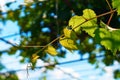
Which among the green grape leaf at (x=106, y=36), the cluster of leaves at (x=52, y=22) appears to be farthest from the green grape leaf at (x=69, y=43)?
the cluster of leaves at (x=52, y=22)

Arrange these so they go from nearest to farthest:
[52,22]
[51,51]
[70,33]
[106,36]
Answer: [106,36]
[70,33]
[51,51]
[52,22]

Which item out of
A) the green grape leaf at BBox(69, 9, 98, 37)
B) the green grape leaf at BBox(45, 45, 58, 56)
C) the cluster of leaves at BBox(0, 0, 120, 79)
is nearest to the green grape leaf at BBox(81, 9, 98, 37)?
the green grape leaf at BBox(69, 9, 98, 37)

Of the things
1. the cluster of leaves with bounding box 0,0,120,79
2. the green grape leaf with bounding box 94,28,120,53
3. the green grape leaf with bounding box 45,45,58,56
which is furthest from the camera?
the cluster of leaves with bounding box 0,0,120,79

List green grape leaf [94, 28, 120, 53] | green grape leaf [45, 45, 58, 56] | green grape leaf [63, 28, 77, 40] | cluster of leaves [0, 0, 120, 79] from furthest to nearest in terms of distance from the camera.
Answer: cluster of leaves [0, 0, 120, 79] < green grape leaf [45, 45, 58, 56] < green grape leaf [63, 28, 77, 40] < green grape leaf [94, 28, 120, 53]

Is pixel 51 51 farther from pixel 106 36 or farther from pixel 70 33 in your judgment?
pixel 106 36

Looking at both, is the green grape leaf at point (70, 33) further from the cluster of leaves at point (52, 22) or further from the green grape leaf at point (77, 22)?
the cluster of leaves at point (52, 22)

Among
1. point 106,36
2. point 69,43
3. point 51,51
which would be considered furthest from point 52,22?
point 106,36

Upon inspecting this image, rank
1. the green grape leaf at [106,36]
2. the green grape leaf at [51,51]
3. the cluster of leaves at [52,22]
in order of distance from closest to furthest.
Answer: the green grape leaf at [106,36], the green grape leaf at [51,51], the cluster of leaves at [52,22]

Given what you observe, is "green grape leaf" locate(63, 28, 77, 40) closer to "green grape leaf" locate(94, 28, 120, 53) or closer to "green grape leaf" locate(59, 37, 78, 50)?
"green grape leaf" locate(59, 37, 78, 50)

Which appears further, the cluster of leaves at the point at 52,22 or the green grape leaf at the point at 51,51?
the cluster of leaves at the point at 52,22

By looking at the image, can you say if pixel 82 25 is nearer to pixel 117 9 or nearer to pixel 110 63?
pixel 117 9

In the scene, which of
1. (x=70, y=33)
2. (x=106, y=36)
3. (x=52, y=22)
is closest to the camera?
(x=106, y=36)

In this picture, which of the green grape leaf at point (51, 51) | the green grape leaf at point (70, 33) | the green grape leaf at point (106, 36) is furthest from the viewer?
the green grape leaf at point (51, 51)

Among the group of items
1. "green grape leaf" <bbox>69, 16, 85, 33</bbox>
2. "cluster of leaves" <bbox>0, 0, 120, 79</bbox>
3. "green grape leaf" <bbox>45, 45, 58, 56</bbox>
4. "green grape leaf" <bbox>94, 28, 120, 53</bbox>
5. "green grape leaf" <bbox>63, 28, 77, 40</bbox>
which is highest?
"cluster of leaves" <bbox>0, 0, 120, 79</bbox>
